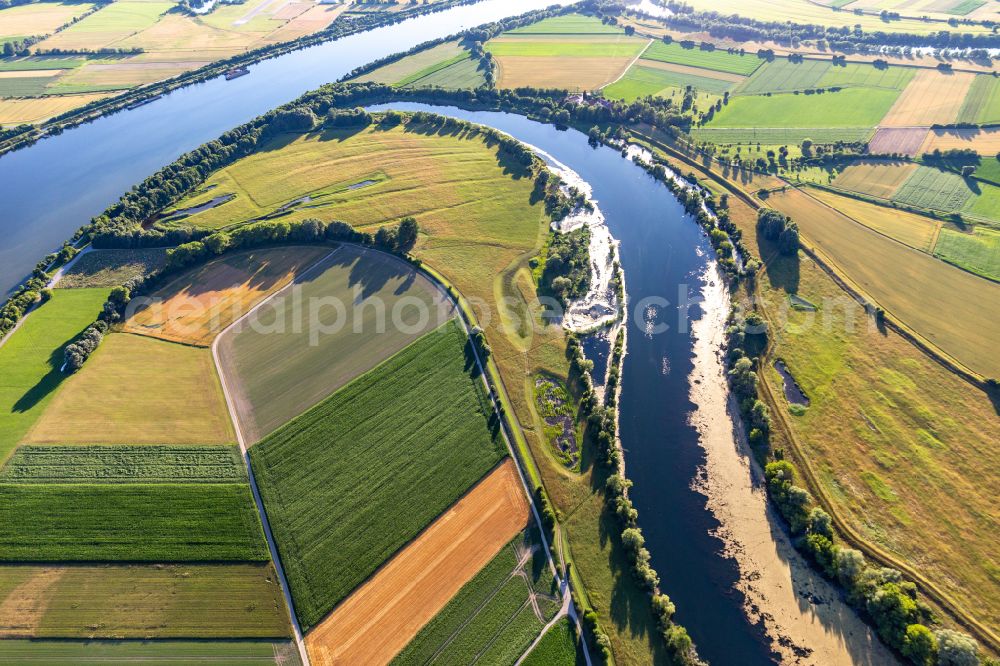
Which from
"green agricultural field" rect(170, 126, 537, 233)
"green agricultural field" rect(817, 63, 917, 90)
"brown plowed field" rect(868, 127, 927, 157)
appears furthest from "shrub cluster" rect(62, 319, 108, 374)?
"green agricultural field" rect(817, 63, 917, 90)

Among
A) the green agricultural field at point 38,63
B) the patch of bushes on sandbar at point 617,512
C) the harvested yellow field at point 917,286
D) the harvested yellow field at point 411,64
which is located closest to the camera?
the patch of bushes on sandbar at point 617,512

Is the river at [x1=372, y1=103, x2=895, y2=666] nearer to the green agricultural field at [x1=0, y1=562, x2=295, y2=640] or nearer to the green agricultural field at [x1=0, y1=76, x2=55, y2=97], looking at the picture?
the green agricultural field at [x1=0, y1=562, x2=295, y2=640]

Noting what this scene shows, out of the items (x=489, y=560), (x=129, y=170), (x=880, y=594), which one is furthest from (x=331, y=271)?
(x=880, y=594)

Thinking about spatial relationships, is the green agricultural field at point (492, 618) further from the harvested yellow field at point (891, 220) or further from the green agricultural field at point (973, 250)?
the harvested yellow field at point (891, 220)

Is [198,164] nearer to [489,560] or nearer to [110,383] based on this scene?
[110,383]

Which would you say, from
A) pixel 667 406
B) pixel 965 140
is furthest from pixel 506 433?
pixel 965 140

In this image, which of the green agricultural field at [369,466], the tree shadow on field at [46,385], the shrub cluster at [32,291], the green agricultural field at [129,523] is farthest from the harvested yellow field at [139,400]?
the shrub cluster at [32,291]
